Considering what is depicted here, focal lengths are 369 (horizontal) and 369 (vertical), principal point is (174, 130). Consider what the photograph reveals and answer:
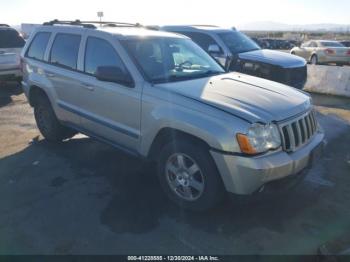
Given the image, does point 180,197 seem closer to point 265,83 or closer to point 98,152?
point 265,83

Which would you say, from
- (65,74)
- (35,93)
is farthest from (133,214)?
(35,93)

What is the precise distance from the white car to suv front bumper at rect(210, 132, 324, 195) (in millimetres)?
8966

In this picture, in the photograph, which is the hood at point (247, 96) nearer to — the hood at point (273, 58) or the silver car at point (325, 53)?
the hood at point (273, 58)

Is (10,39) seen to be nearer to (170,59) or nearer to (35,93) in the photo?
(35,93)

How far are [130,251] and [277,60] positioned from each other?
22.8 ft

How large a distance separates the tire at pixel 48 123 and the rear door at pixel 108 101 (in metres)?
1.06

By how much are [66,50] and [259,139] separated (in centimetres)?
331

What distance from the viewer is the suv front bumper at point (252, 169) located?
134 inches

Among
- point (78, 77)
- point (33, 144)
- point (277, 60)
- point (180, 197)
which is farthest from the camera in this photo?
point (277, 60)

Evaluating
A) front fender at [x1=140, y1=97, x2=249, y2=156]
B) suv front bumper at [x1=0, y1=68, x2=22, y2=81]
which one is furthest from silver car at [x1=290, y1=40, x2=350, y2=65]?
front fender at [x1=140, y1=97, x2=249, y2=156]

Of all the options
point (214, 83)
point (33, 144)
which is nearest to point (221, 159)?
point (214, 83)

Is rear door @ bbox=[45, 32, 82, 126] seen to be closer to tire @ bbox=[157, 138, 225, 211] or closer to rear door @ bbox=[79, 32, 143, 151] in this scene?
rear door @ bbox=[79, 32, 143, 151]

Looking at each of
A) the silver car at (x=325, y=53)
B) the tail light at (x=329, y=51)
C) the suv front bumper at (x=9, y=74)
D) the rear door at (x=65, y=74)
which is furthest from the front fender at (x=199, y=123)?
the tail light at (x=329, y=51)

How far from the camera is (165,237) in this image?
3.62 metres
